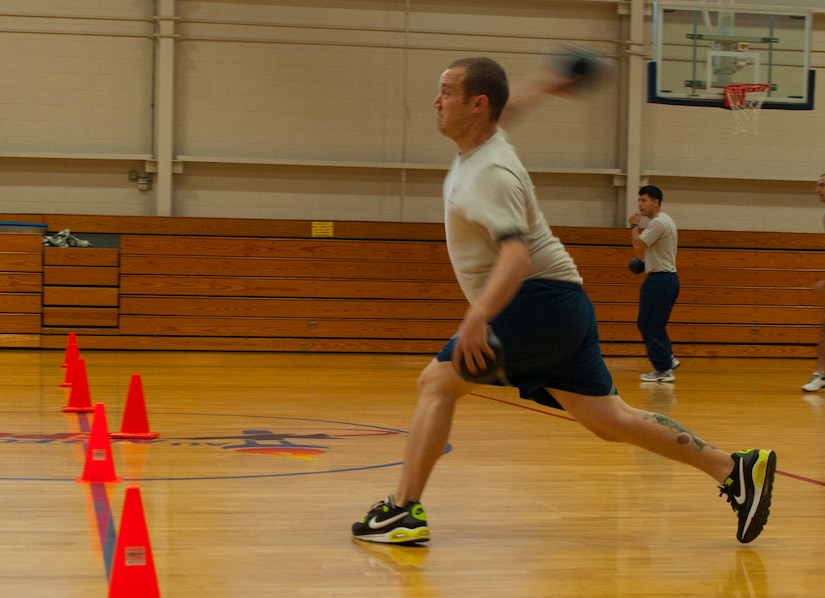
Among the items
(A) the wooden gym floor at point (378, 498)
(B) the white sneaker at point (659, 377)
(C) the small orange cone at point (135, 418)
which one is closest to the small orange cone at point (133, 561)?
(A) the wooden gym floor at point (378, 498)

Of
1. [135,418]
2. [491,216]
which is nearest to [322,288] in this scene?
[135,418]

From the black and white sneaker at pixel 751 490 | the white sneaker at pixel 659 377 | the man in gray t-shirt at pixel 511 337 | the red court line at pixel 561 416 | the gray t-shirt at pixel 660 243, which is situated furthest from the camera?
the white sneaker at pixel 659 377

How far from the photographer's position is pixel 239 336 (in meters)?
12.7

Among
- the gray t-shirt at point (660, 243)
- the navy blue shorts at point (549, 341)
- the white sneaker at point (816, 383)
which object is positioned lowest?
the white sneaker at point (816, 383)

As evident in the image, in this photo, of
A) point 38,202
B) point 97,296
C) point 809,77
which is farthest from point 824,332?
point 38,202

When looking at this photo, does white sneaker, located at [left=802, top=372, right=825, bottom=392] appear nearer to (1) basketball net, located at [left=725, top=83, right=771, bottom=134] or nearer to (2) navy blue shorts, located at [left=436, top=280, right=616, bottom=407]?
(1) basketball net, located at [left=725, top=83, right=771, bottom=134]

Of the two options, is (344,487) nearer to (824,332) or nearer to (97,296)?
(824,332)

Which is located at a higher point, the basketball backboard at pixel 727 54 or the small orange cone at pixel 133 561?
the basketball backboard at pixel 727 54

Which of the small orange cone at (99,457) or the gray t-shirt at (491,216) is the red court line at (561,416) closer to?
the gray t-shirt at (491,216)

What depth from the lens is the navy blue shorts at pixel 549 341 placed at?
348 cm

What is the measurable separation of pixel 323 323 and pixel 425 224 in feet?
5.57

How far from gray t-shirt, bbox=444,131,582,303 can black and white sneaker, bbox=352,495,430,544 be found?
Result: 0.75 m

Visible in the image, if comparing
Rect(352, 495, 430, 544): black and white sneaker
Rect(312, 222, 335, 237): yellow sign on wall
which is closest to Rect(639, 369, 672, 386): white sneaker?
Rect(312, 222, 335, 237): yellow sign on wall

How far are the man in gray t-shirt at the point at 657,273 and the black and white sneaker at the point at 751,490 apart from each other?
20.3 feet
